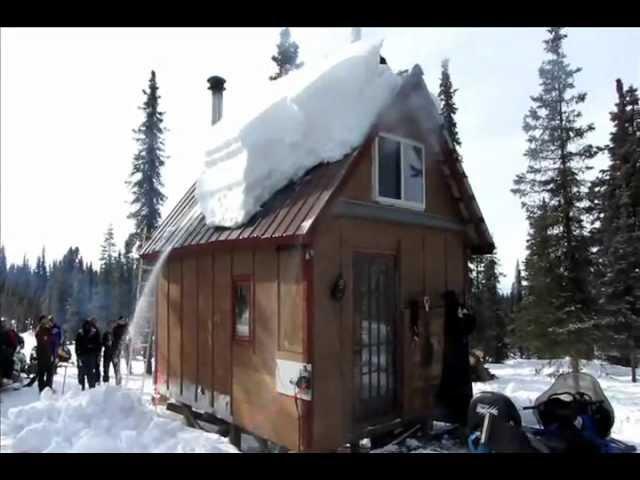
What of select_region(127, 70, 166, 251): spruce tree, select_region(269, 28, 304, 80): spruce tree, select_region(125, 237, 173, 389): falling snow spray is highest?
select_region(269, 28, 304, 80): spruce tree

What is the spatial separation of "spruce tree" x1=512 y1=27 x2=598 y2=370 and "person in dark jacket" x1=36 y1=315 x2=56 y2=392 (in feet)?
36.4

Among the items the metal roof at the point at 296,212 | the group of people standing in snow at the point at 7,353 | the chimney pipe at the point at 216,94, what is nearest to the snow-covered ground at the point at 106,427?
the group of people standing in snow at the point at 7,353

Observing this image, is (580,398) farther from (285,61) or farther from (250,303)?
(285,61)

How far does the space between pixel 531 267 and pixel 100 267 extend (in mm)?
19758

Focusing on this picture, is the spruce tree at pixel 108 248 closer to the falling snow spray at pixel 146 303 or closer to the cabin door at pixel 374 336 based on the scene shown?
the falling snow spray at pixel 146 303

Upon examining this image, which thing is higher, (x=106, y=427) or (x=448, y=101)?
(x=448, y=101)

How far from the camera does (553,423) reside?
161 inches

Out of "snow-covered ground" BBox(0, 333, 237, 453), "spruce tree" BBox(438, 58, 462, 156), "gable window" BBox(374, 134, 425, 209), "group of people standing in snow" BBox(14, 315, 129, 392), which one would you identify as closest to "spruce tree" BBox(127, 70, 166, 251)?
"group of people standing in snow" BBox(14, 315, 129, 392)

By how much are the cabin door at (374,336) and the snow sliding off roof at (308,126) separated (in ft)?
4.59

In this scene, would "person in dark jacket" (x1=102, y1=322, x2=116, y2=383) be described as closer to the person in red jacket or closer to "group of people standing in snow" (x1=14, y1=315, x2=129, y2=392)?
"group of people standing in snow" (x1=14, y1=315, x2=129, y2=392)

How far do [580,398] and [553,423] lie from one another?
0.42 m

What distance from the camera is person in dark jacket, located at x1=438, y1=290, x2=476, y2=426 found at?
6020mm

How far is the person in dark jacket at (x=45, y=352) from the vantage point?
719 cm

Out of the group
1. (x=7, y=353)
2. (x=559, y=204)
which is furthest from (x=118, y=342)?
(x=559, y=204)
